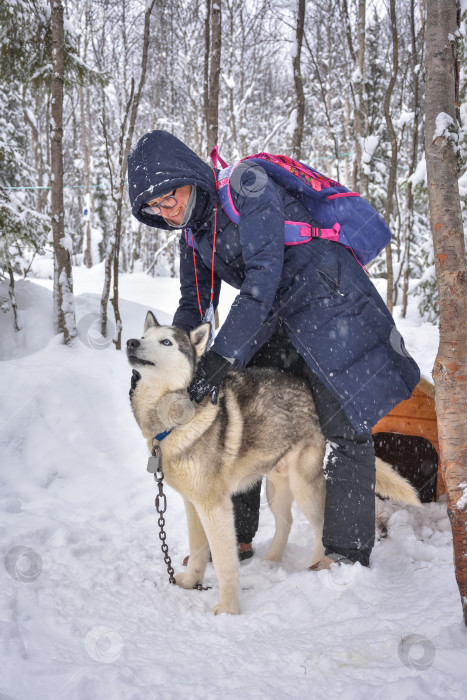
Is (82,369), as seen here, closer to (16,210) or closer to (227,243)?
(16,210)

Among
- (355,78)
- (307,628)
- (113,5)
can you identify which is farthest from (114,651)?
(113,5)

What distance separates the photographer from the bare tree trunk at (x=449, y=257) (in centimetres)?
192

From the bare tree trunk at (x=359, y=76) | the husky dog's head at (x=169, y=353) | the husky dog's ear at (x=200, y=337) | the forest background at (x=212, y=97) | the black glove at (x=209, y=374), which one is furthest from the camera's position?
the bare tree trunk at (x=359, y=76)

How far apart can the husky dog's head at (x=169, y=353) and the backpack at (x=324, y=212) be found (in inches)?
27.6

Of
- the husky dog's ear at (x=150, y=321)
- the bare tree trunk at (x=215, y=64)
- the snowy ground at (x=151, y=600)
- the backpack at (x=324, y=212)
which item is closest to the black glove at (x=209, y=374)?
the husky dog's ear at (x=150, y=321)

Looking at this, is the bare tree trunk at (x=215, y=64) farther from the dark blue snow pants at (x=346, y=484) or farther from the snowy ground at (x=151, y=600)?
the dark blue snow pants at (x=346, y=484)

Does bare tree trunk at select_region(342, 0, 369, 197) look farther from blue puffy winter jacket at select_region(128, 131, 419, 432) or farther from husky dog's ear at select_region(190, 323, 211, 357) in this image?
husky dog's ear at select_region(190, 323, 211, 357)

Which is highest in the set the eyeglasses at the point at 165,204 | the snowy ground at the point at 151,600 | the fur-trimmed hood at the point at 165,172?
the fur-trimmed hood at the point at 165,172

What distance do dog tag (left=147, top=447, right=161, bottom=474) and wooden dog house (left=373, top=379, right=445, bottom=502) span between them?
190 centimetres

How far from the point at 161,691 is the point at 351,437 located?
1582mm

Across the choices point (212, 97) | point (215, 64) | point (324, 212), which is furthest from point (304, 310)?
point (215, 64)

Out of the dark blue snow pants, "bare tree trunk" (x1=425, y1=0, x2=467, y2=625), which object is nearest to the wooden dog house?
the dark blue snow pants

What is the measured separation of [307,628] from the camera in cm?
220

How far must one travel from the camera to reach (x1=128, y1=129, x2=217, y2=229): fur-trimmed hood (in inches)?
94.1
